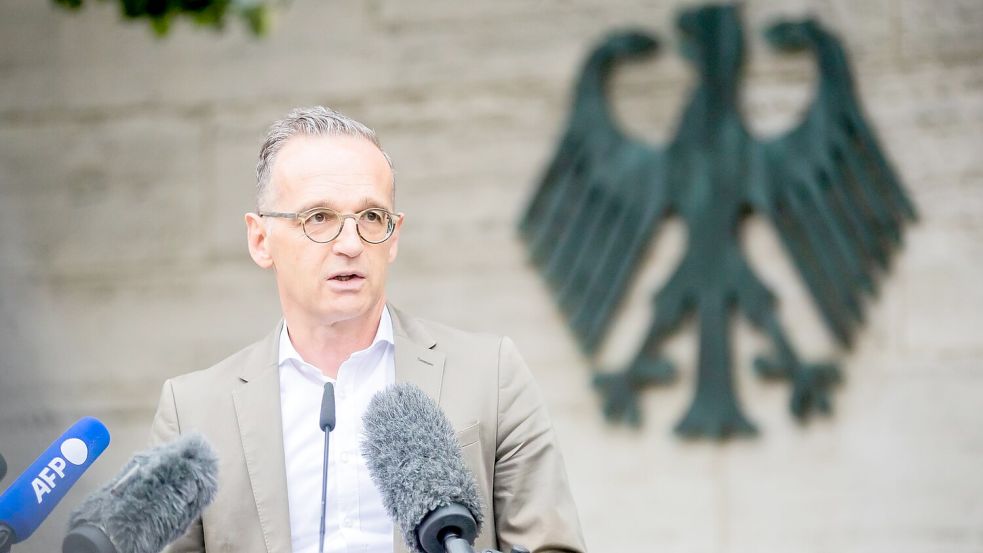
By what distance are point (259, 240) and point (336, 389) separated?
1.04 ft

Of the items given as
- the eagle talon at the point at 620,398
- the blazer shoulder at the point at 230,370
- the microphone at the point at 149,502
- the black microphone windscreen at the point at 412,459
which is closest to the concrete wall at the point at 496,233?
the eagle talon at the point at 620,398

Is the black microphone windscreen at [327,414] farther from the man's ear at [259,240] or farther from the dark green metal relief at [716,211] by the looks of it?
the dark green metal relief at [716,211]

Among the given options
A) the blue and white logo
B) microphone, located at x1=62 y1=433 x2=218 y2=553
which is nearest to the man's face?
microphone, located at x1=62 y1=433 x2=218 y2=553

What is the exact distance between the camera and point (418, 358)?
242cm

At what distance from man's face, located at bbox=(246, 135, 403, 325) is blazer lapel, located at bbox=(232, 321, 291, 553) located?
0.16m

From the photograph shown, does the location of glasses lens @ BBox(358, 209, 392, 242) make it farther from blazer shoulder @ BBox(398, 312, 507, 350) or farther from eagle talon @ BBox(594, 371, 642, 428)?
eagle talon @ BBox(594, 371, 642, 428)

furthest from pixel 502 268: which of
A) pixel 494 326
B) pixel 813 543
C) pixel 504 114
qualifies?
pixel 813 543

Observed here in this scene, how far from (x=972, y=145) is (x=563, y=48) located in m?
1.42

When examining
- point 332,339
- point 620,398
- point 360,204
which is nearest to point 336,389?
point 332,339

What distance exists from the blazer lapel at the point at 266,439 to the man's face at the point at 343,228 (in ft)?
0.51

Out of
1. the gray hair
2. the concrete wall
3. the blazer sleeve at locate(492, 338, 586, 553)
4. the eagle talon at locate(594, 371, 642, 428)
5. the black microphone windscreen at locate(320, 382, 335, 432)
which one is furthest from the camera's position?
the eagle talon at locate(594, 371, 642, 428)

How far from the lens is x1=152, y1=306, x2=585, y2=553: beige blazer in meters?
2.28

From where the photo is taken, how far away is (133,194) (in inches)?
201

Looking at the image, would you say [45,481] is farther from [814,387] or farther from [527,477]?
[814,387]
